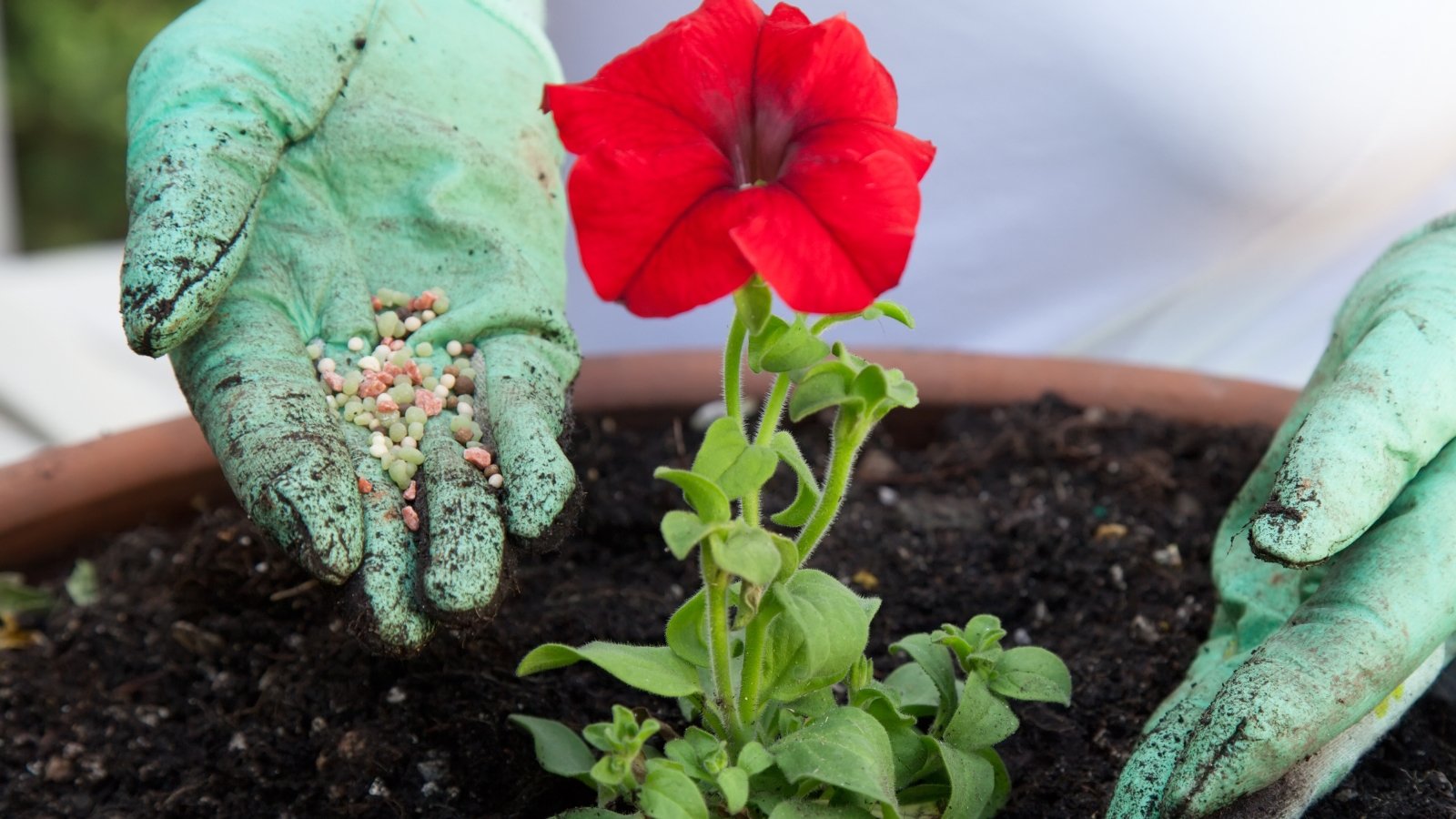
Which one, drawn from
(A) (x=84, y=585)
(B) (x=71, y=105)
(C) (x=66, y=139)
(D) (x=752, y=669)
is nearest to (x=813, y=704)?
(D) (x=752, y=669)

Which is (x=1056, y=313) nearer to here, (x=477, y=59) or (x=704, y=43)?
(x=477, y=59)

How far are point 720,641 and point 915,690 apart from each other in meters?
0.26

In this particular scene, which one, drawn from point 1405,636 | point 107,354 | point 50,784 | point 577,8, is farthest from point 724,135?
point 107,354

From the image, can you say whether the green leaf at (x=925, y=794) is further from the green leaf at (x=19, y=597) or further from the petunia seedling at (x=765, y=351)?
the green leaf at (x=19, y=597)

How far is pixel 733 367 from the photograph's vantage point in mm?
827

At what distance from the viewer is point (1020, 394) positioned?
1.68 metres

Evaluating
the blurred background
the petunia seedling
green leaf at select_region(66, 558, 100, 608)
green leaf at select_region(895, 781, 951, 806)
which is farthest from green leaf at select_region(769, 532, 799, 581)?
the blurred background

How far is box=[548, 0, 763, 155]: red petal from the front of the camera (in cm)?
74

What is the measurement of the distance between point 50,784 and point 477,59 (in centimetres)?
76

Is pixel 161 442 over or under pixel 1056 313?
under

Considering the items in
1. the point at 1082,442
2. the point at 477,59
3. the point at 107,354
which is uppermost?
the point at 477,59

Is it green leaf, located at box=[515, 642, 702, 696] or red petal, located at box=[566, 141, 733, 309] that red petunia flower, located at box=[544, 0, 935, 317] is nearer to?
red petal, located at box=[566, 141, 733, 309]

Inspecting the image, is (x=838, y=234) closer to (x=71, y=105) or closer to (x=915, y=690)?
(x=915, y=690)

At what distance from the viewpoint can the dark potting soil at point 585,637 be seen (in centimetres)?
107
